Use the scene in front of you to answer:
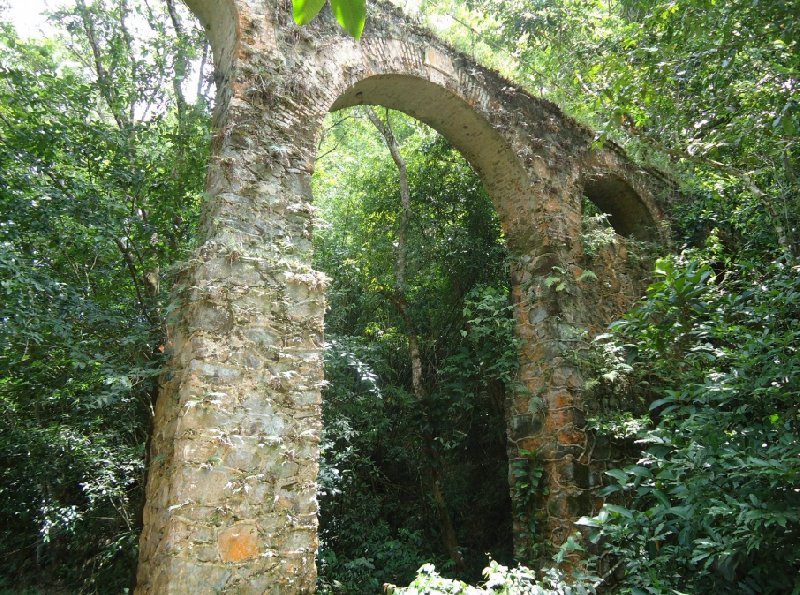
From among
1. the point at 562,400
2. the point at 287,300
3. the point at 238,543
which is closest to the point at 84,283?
the point at 287,300

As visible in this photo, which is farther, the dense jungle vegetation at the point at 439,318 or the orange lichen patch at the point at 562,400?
the orange lichen patch at the point at 562,400

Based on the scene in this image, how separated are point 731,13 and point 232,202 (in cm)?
327

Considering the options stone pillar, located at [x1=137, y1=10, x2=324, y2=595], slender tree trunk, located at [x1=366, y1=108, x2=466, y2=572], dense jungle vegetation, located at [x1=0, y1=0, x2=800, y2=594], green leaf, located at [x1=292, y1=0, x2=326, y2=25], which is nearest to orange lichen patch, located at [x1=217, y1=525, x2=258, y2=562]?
stone pillar, located at [x1=137, y1=10, x2=324, y2=595]

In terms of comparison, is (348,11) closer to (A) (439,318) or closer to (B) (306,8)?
(B) (306,8)

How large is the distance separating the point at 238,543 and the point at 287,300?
1.46 m

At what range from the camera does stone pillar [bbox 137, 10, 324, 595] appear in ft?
9.68

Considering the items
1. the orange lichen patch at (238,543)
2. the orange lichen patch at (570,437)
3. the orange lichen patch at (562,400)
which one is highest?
the orange lichen patch at (562,400)

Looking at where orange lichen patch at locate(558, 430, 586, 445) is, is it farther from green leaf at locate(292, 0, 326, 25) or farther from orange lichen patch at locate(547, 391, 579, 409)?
green leaf at locate(292, 0, 326, 25)

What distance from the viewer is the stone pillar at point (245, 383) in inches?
116

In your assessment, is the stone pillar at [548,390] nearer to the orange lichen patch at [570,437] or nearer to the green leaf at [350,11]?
the orange lichen patch at [570,437]

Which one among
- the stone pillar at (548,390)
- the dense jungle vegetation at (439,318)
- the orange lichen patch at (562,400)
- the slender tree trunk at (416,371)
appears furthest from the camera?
the slender tree trunk at (416,371)

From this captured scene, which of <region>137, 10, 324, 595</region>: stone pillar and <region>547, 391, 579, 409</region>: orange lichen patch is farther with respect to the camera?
<region>547, 391, 579, 409</region>: orange lichen patch

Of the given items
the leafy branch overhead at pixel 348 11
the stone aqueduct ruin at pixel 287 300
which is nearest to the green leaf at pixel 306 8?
the leafy branch overhead at pixel 348 11

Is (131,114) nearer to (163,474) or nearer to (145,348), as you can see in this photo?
(145,348)
